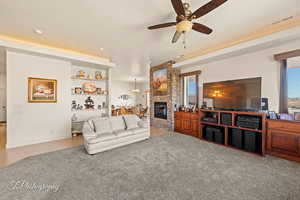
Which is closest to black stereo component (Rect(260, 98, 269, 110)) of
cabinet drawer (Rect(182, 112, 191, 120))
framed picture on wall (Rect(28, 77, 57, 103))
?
cabinet drawer (Rect(182, 112, 191, 120))

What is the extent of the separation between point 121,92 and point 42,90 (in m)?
6.97

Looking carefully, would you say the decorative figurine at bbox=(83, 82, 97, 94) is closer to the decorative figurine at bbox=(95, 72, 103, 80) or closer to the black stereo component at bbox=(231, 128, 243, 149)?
the decorative figurine at bbox=(95, 72, 103, 80)

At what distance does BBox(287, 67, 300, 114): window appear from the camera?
106 inches

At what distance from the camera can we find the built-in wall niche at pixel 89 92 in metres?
4.50

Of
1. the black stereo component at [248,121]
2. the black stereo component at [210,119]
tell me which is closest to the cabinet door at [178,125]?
the black stereo component at [210,119]

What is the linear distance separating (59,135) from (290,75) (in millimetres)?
6634

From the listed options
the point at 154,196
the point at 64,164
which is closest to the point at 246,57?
the point at 154,196

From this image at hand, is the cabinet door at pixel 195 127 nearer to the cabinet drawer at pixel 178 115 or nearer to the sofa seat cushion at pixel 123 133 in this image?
the cabinet drawer at pixel 178 115

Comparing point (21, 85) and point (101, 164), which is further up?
point (21, 85)

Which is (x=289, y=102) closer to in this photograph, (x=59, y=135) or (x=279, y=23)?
(x=279, y=23)

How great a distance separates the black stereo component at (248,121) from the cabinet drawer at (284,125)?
0.20 meters

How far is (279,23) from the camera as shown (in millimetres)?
2543

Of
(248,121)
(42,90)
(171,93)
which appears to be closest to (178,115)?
(171,93)

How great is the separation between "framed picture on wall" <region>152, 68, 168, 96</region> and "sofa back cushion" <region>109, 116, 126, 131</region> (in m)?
2.39
